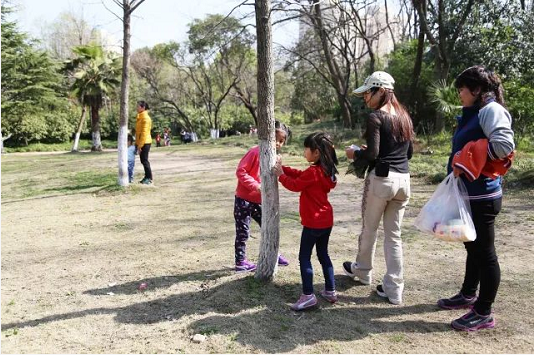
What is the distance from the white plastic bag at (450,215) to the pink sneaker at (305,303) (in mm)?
972

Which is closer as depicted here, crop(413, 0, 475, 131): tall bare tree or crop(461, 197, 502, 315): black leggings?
crop(461, 197, 502, 315): black leggings

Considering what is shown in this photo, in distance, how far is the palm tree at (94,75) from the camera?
87.8ft

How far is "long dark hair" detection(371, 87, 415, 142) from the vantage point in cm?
331

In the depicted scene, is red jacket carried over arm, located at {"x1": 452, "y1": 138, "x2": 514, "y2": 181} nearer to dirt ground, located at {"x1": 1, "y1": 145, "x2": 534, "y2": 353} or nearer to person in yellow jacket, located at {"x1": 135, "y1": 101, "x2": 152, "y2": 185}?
dirt ground, located at {"x1": 1, "y1": 145, "x2": 534, "y2": 353}

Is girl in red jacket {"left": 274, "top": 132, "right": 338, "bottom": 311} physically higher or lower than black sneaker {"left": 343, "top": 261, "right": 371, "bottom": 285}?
higher

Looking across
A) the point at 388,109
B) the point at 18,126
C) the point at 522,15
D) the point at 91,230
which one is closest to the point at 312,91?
the point at 522,15

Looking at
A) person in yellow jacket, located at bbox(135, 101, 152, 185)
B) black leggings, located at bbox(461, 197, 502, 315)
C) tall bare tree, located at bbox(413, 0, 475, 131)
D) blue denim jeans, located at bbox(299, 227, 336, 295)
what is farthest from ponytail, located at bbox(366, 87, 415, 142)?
tall bare tree, located at bbox(413, 0, 475, 131)

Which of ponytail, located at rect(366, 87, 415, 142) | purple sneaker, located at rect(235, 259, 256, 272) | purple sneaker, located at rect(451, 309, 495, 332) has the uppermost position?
ponytail, located at rect(366, 87, 415, 142)

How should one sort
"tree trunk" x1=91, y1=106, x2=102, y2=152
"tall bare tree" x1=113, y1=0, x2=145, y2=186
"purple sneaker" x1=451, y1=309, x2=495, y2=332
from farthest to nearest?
"tree trunk" x1=91, y1=106, x2=102, y2=152 → "tall bare tree" x1=113, y1=0, x2=145, y2=186 → "purple sneaker" x1=451, y1=309, x2=495, y2=332

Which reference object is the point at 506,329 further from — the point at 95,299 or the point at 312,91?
the point at 312,91

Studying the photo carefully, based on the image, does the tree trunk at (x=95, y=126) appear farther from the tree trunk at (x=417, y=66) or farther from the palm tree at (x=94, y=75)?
the tree trunk at (x=417, y=66)

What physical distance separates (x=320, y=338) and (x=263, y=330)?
401 millimetres

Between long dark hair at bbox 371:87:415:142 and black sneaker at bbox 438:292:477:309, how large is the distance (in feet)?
4.13

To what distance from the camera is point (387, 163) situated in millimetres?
3312
